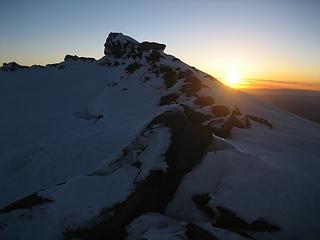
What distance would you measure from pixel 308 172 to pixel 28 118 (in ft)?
112

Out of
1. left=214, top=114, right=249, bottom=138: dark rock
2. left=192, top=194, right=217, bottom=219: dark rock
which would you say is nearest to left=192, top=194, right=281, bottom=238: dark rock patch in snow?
left=192, top=194, right=217, bottom=219: dark rock

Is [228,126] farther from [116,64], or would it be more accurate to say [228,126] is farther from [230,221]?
[116,64]

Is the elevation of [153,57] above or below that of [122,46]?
below

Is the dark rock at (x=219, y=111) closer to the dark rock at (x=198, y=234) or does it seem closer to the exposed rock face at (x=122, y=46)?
the dark rock at (x=198, y=234)

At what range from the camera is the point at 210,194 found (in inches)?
527

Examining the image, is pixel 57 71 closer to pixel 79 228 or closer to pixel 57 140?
pixel 57 140

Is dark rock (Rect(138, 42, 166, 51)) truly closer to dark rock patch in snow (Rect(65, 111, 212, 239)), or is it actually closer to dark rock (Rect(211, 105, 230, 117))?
dark rock (Rect(211, 105, 230, 117))

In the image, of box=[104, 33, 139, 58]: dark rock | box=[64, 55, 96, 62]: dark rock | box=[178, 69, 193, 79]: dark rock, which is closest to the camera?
box=[178, 69, 193, 79]: dark rock

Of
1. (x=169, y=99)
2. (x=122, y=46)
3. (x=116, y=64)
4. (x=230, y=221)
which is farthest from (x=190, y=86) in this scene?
(x=122, y=46)

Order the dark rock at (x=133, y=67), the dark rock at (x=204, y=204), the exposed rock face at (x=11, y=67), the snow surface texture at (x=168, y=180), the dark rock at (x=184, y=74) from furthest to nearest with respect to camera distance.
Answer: the exposed rock face at (x=11, y=67) → the dark rock at (x=133, y=67) → the dark rock at (x=184, y=74) → the dark rock at (x=204, y=204) → the snow surface texture at (x=168, y=180)

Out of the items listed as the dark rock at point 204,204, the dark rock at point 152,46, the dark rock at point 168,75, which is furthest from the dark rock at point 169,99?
the dark rock at point 152,46

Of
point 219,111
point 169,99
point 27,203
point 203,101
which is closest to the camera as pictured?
point 27,203

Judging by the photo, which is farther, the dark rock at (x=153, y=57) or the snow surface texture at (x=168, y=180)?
the dark rock at (x=153, y=57)

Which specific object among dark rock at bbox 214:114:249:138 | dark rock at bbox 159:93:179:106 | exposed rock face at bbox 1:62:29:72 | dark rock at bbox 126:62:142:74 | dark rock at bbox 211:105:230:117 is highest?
exposed rock face at bbox 1:62:29:72
